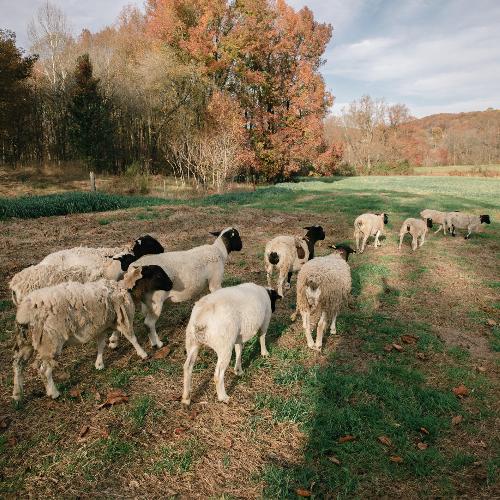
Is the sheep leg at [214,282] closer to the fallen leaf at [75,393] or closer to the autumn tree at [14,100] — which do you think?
the fallen leaf at [75,393]

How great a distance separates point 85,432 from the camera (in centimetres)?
403

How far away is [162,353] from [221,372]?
1.53 metres

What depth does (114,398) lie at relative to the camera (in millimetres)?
4527

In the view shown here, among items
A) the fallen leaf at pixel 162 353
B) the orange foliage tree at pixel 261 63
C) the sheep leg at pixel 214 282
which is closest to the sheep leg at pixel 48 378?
the fallen leaf at pixel 162 353

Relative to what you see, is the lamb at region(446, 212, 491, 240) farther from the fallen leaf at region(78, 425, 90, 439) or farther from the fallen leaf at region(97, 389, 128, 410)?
the fallen leaf at region(78, 425, 90, 439)

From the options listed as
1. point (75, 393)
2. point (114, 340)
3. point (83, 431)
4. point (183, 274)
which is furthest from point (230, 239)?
point (83, 431)

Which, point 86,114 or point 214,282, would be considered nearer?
point 214,282

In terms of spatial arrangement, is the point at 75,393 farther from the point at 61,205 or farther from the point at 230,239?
the point at 61,205

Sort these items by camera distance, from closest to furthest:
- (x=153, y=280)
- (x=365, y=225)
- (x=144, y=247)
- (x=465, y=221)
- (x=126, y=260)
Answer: (x=153, y=280)
(x=126, y=260)
(x=144, y=247)
(x=365, y=225)
(x=465, y=221)

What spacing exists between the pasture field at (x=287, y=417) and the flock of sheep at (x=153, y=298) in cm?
32

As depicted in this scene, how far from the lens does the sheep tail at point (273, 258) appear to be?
7996mm

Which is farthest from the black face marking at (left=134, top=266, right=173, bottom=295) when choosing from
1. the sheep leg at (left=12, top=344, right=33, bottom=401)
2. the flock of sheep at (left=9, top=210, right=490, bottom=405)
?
the sheep leg at (left=12, top=344, right=33, bottom=401)

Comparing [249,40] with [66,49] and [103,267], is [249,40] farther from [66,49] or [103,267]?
[103,267]

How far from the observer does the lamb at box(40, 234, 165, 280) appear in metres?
6.41
